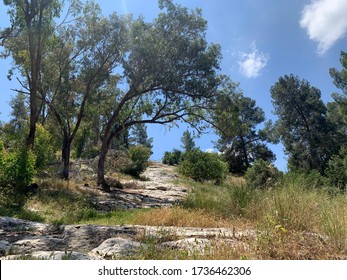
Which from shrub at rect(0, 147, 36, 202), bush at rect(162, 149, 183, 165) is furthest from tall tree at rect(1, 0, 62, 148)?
bush at rect(162, 149, 183, 165)

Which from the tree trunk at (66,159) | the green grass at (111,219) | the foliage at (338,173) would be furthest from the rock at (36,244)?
the foliage at (338,173)

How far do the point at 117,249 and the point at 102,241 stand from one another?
0.89m

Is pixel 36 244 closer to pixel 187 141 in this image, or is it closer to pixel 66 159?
pixel 66 159

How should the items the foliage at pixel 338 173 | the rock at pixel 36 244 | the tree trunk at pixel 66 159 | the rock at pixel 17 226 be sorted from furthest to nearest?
the foliage at pixel 338 173 → the tree trunk at pixel 66 159 → the rock at pixel 17 226 → the rock at pixel 36 244

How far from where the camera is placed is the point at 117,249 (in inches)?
167

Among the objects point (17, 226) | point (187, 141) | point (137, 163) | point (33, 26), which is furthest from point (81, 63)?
point (187, 141)

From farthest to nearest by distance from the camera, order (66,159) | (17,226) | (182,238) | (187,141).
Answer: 1. (187,141)
2. (66,159)
3. (17,226)
4. (182,238)

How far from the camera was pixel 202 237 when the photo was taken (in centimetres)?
521

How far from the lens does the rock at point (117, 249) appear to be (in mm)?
3968

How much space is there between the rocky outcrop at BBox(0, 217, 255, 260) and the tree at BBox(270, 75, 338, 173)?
32.6 m

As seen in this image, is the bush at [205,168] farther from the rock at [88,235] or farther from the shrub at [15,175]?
the rock at [88,235]

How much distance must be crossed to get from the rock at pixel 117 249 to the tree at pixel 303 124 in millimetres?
33500

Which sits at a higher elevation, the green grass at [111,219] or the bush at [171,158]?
the bush at [171,158]

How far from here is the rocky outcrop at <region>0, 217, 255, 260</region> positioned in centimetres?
407
